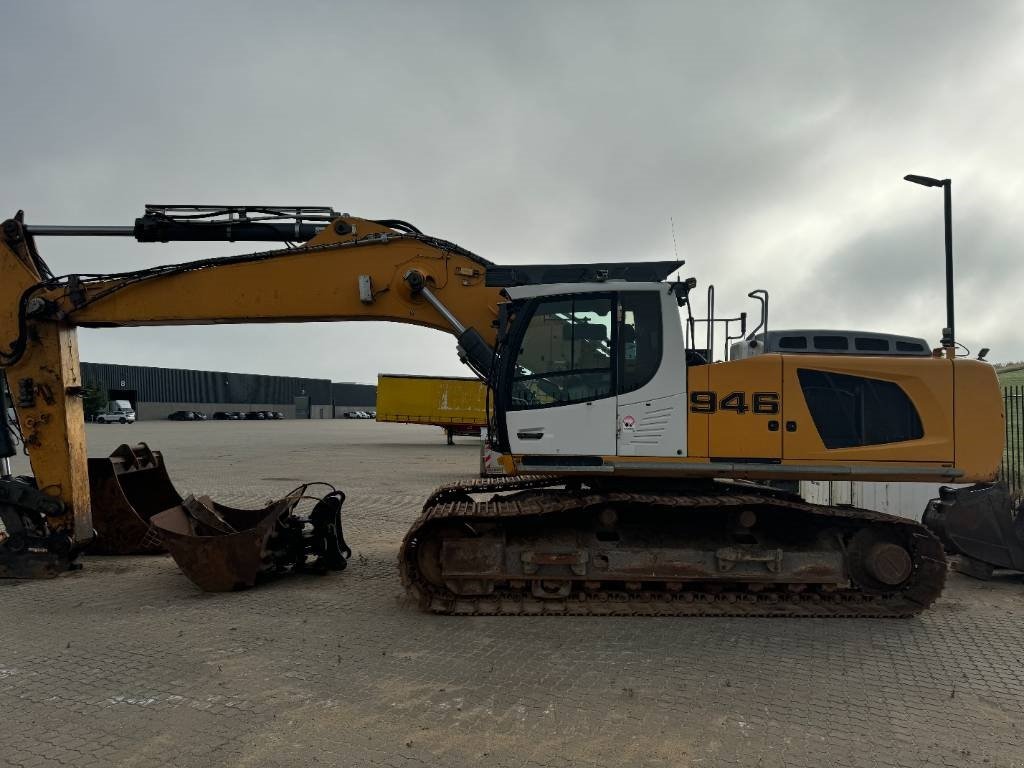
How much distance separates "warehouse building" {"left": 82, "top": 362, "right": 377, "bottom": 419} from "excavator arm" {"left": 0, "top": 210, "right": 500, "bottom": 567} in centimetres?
6528

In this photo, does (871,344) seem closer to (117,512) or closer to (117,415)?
(117,512)

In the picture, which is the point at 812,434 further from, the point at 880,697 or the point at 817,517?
the point at 880,697

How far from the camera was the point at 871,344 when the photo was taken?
777 cm

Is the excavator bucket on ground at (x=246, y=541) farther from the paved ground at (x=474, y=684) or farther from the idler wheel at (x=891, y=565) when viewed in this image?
the idler wheel at (x=891, y=565)

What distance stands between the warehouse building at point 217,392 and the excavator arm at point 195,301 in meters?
65.3

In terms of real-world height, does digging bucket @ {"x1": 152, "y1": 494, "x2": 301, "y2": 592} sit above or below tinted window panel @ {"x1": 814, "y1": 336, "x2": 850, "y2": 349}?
below

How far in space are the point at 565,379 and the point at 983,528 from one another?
543 centimetres

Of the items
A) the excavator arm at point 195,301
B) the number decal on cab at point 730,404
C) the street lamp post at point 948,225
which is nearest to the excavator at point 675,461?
the number decal on cab at point 730,404

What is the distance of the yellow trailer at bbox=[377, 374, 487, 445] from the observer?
32.3 meters

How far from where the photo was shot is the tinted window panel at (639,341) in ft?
20.6

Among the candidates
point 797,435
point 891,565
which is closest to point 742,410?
point 797,435

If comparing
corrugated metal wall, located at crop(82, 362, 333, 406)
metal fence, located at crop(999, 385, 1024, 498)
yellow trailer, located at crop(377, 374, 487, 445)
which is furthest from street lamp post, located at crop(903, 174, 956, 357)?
corrugated metal wall, located at crop(82, 362, 333, 406)

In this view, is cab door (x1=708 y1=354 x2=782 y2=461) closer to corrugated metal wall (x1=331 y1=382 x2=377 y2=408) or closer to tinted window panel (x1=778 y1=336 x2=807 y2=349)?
tinted window panel (x1=778 y1=336 x2=807 y2=349)

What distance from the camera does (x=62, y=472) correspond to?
784cm
